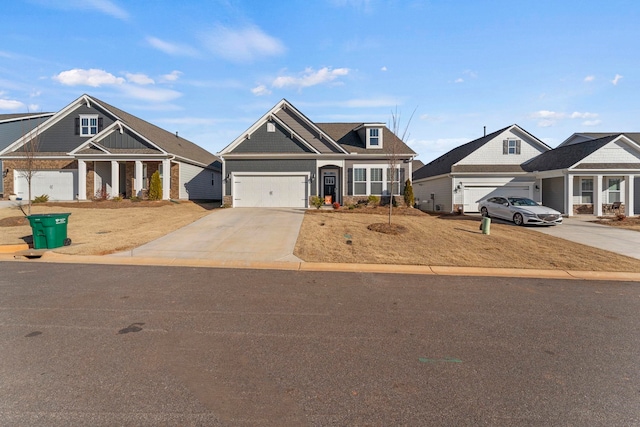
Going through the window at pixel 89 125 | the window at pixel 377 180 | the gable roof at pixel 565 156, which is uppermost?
the window at pixel 89 125

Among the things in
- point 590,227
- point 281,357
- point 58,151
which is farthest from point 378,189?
point 58,151

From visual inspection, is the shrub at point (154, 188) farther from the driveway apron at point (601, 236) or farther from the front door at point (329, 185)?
the driveway apron at point (601, 236)

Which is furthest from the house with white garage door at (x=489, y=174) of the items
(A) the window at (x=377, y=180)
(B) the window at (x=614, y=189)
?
(A) the window at (x=377, y=180)

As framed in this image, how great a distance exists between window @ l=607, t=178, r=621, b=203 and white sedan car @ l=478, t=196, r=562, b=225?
9454 millimetres

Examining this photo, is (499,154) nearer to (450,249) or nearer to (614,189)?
(614,189)

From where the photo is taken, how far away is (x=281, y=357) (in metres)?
3.81

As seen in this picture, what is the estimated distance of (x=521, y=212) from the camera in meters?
17.1

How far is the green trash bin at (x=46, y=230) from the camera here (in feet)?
33.1

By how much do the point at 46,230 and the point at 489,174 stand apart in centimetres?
2414

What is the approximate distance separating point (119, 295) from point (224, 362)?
3489 mm

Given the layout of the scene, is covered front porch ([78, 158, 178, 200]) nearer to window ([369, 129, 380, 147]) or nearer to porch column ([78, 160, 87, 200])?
porch column ([78, 160, 87, 200])

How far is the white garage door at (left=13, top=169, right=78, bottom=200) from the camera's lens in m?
24.3

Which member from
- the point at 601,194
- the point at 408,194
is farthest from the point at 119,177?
the point at 601,194

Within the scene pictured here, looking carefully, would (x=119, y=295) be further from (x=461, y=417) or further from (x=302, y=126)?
(x=302, y=126)
